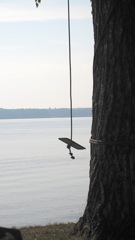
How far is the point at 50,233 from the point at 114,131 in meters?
2.02

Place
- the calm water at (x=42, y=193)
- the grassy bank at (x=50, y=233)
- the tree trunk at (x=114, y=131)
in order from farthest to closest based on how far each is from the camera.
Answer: the calm water at (x=42, y=193)
the grassy bank at (x=50, y=233)
the tree trunk at (x=114, y=131)

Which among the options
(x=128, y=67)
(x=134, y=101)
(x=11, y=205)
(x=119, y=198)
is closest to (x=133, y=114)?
(x=134, y=101)

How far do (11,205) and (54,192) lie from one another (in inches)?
181

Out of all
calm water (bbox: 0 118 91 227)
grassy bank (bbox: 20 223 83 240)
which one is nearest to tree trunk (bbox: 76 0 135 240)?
grassy bank (bbox: 20 223 83 240)

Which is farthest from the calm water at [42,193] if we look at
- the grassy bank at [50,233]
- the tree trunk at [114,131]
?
the tree trunk at [114,131]

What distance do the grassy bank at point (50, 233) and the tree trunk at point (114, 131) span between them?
0.39 meters

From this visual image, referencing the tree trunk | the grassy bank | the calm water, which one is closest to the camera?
the tree trunk

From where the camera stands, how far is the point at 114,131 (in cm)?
695

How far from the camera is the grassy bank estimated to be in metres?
7.45

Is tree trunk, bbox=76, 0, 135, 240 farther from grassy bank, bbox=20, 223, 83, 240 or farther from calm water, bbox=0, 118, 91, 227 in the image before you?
calm water, bbox=0, 118, 91, 227

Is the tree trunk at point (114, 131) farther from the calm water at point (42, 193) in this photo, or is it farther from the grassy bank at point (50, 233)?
the calm water at point (42, 193)

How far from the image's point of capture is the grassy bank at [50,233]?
293 inches

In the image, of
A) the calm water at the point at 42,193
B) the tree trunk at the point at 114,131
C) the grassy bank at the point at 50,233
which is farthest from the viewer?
the calm water at the point at 42,193

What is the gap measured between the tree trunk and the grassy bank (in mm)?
386
